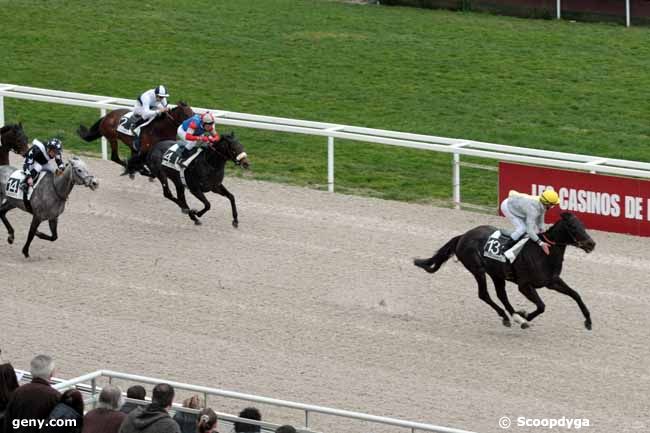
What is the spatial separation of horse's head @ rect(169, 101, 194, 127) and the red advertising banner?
12.2 feet

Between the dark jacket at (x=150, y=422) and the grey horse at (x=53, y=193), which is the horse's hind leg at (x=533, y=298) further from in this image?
the dark jacket at (x=150, y=422)

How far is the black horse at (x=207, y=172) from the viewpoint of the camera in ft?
51.4

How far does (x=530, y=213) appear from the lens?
12891mm

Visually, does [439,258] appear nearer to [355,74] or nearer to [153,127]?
[153,127]

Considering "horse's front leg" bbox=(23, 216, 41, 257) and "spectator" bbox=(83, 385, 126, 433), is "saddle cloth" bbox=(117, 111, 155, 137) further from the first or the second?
"spectator" bbox=(83, 385, 126, 433)

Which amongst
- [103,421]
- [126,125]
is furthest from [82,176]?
[103,421]

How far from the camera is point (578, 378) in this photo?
11914 millimetres

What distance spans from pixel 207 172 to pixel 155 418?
758 centimetres

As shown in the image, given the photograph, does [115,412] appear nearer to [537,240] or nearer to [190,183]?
[537,240]

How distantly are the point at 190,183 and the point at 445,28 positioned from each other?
34.8ft

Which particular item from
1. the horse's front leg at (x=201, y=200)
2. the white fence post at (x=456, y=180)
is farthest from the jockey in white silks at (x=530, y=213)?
the horse's front leg at (x=201, y=200)

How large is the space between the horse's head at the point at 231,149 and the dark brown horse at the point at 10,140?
185cm

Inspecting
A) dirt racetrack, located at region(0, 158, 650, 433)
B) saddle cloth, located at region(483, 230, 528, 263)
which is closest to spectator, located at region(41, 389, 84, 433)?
dirt racetrack, located at region(0, 158, 650, 433)

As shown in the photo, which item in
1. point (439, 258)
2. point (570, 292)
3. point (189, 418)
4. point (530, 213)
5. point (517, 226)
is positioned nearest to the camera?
point (189, 418)
